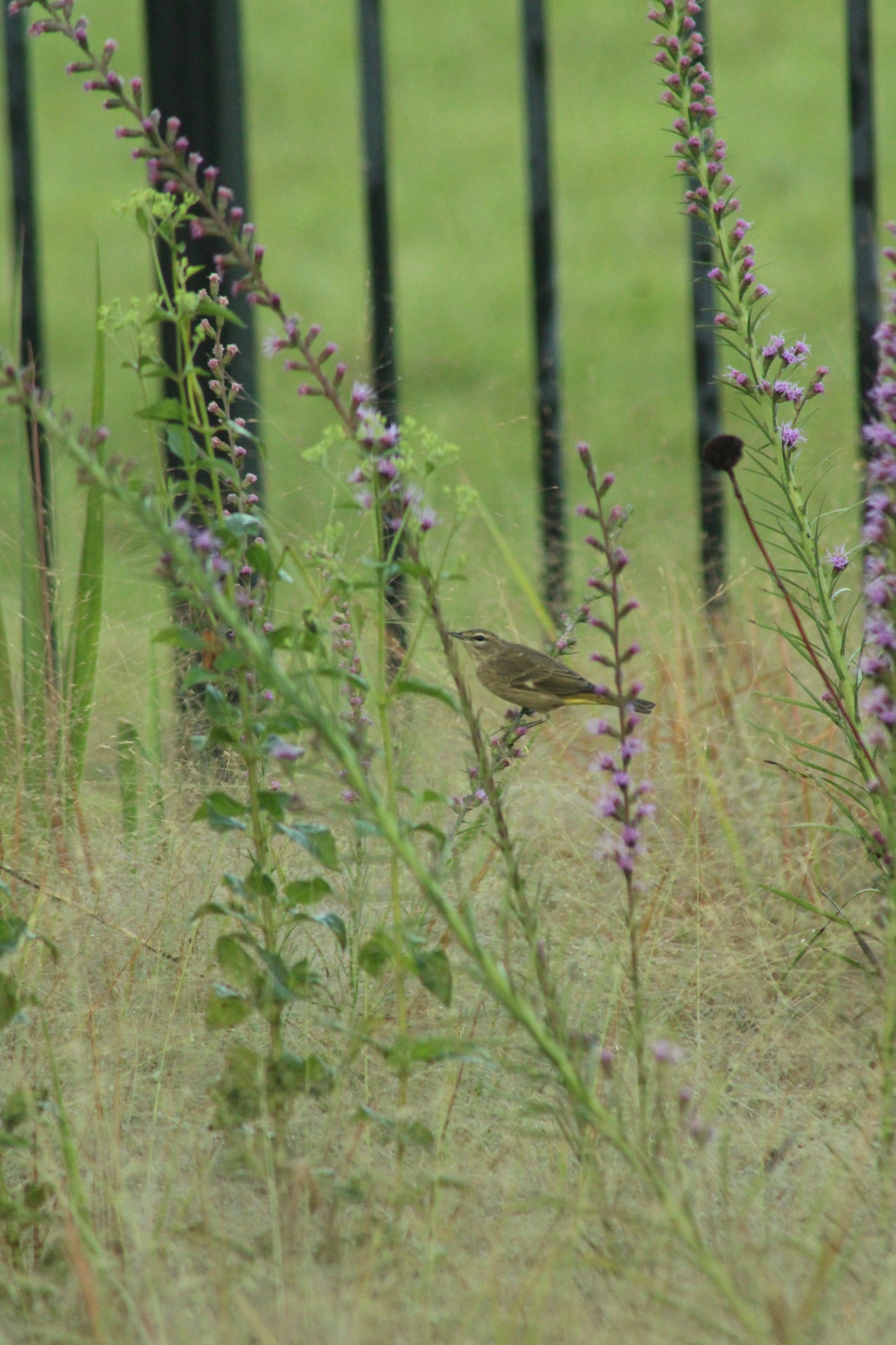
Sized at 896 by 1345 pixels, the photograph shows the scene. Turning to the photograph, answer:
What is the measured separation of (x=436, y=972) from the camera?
1633 millimetres

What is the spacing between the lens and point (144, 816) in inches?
97.0

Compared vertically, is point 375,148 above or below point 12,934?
above

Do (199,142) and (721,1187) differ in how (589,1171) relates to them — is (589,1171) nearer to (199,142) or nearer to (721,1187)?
(721,1187)

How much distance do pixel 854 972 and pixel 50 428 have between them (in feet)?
4.20

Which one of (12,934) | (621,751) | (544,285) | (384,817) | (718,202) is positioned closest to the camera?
(384,817)

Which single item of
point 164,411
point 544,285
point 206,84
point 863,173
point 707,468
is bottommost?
point 164,411

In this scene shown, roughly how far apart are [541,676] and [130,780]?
65 centimetres

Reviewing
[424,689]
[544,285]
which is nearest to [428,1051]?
[424,689]

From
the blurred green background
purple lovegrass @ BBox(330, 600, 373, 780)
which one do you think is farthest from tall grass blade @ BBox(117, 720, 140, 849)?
the blurred green background

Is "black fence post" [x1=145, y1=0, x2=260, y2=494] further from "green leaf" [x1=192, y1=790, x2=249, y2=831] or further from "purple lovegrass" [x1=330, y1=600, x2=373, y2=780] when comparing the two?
"green leaf" [x1=192, y1=790, x2=249, y2=831]

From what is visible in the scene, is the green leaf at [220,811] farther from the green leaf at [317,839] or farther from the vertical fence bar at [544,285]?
the vertical fence bar at [544,285]

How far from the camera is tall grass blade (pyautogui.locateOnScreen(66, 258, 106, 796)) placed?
7.87 feet

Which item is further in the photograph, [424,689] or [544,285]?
[544,285]

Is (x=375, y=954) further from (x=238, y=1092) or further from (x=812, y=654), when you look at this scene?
(x=812, y=654)
